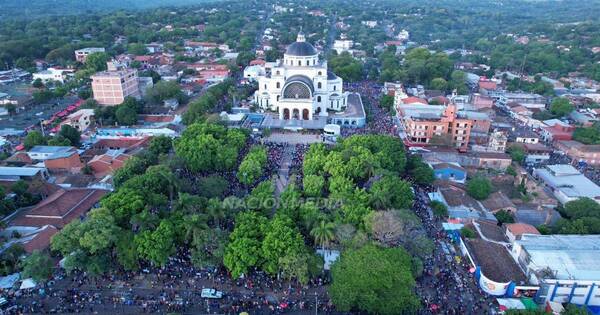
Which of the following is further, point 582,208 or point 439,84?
point 439,84

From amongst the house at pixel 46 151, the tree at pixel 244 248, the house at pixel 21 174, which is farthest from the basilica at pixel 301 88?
the tree at pixel 244 248

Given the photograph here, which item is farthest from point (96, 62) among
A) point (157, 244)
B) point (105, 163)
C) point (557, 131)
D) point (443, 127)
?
point (557, 131)

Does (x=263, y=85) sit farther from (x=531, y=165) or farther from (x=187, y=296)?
(x=187, y=296)

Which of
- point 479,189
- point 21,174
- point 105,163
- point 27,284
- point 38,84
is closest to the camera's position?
point 27,284

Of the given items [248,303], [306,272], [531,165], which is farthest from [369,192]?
[531,165]

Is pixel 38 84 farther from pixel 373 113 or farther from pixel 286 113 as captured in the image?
pixel 373 113

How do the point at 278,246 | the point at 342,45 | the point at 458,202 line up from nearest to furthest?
the point at 278,246, the point at 458,202, the point at 342,45
